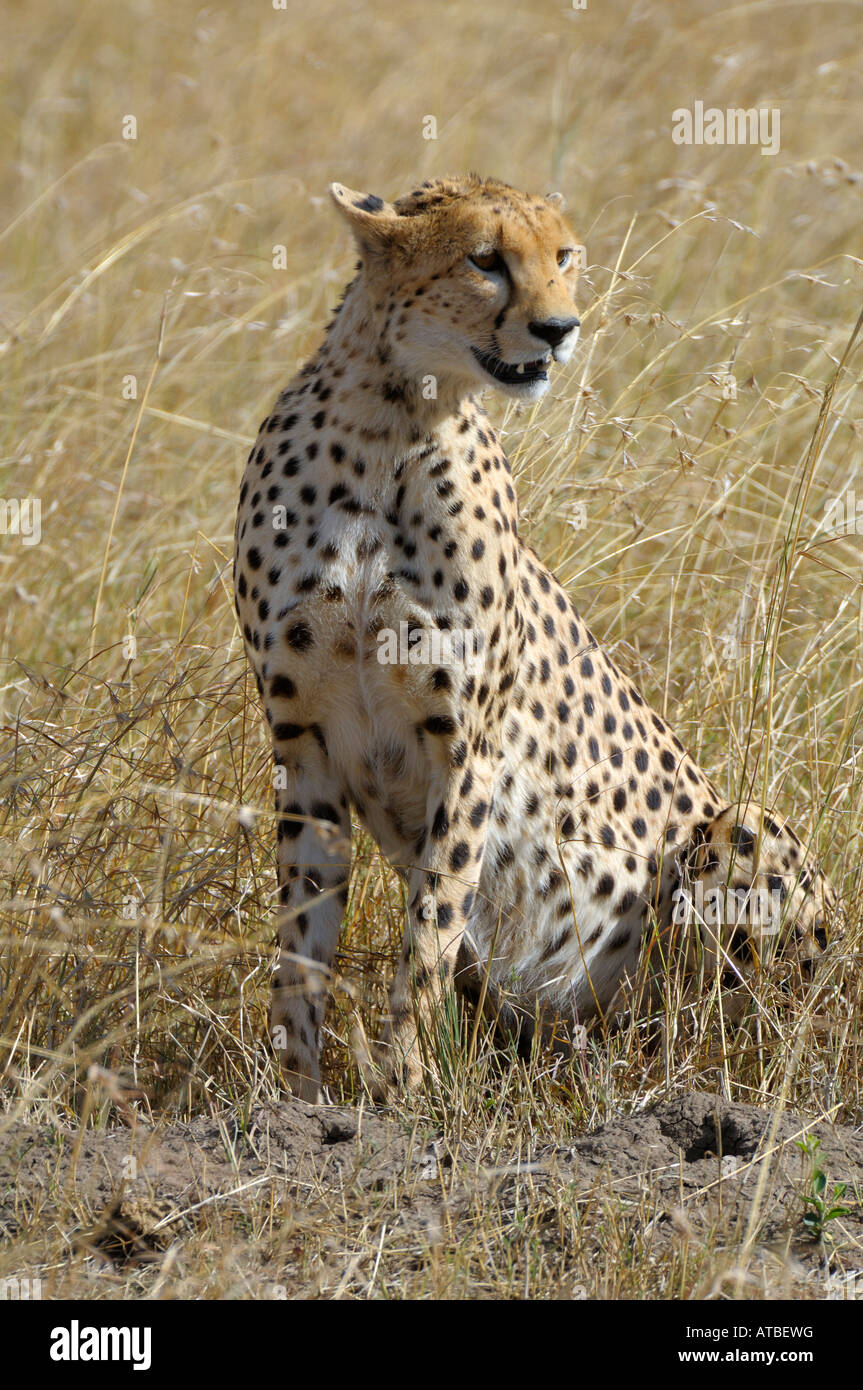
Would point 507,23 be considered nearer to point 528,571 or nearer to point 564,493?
point 564,493

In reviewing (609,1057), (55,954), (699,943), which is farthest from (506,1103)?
(55,954)

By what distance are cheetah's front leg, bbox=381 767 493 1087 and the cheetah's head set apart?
2.40 ft

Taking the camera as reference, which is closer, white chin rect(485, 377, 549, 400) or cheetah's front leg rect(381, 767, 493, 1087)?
white chin rect(485, 377, 549, 400)

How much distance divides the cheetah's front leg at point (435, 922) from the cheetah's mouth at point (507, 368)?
2.30 ft

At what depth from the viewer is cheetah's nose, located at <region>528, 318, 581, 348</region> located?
251cm

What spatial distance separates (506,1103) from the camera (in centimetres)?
284

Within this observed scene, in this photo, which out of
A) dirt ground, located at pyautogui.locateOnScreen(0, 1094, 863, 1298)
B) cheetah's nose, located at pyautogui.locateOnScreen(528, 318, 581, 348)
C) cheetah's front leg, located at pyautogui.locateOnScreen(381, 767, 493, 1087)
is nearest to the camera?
dirt ground, located at pyautogui.locateOnScreen(0, 1094, 863, 1298)

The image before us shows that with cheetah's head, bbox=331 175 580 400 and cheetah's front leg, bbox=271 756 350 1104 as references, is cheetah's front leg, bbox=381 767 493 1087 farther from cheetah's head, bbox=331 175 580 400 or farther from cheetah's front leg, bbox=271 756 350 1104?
cheetah's head, bbox=331 175 580 400

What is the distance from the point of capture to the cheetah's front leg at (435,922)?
8.98ft

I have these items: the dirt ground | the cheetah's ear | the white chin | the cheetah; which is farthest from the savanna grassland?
the cheetah's ear

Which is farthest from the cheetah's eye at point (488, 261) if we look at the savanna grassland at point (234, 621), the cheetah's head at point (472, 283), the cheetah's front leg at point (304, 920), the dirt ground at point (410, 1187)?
the dirt ground at point (410, 1187)

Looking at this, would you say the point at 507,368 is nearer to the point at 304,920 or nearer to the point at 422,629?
the point at 422,629

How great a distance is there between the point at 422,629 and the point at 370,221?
0.70 m

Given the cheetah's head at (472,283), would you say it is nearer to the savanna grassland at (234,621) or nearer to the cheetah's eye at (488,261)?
the cheetah's eye at (488,261)
